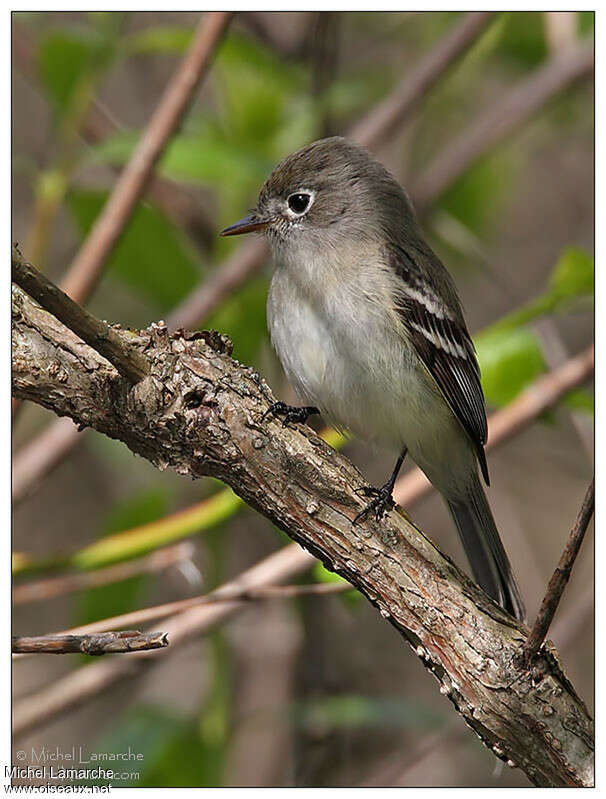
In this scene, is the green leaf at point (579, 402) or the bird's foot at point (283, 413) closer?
the bird's foot at point (283, 413)

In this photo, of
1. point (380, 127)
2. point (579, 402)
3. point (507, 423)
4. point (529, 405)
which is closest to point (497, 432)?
point (507, 423)

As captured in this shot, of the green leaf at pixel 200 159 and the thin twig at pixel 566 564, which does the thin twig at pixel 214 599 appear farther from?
the green leaf at pixel 200 159

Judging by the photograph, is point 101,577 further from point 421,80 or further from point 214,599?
point 421,80

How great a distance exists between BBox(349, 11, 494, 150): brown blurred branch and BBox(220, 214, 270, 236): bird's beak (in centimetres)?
59

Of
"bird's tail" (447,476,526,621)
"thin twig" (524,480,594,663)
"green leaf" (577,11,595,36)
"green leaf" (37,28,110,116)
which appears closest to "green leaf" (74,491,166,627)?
"bird's tail" (447,476,526,621)

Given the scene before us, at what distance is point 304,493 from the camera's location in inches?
84.9

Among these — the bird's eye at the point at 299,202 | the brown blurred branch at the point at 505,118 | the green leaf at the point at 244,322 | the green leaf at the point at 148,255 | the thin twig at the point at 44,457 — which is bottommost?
the thin twig at the point at 44,457

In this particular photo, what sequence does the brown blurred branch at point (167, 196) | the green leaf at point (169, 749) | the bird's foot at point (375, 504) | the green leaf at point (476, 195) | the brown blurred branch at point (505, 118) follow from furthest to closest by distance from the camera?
the green leaf at point (476, 195) < the brown blurred branch at point (167, 196) < the brown blurred branch at point (505, 118) < the green leaf at point (169, 749) < the bird's foot at point (375, 504)

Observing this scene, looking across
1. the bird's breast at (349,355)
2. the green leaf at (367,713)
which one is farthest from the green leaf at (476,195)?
the green leaf at (367,713)

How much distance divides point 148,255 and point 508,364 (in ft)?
4.41

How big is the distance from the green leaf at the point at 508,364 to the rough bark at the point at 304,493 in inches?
37.8

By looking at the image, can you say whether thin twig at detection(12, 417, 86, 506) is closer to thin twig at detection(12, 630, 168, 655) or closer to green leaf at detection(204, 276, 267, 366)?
green leaf at detection(204, 276, 267, 366)

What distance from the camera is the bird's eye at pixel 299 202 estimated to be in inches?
133

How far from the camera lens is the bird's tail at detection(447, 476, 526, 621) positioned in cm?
304
